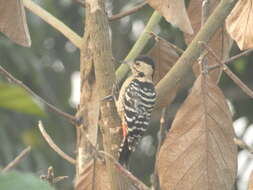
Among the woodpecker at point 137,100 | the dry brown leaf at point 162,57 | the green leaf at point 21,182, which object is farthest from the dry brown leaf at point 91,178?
the green leaf at point 21,182

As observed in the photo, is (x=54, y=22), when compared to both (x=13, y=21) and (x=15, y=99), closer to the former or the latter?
(x=15, y=99)

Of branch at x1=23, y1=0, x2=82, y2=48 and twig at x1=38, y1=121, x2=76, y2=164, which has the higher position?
branch at x1=23, y1=0, x2=82, y2=48

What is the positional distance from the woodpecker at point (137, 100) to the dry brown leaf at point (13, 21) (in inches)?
60.4

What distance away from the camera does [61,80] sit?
5816 mm

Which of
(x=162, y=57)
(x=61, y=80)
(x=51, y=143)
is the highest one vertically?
(x=162, y=57)

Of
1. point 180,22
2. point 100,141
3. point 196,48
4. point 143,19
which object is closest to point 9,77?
point 180,22

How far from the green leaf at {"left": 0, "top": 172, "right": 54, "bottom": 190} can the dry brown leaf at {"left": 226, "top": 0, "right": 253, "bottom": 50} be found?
97 centimetres

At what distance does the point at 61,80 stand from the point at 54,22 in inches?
121

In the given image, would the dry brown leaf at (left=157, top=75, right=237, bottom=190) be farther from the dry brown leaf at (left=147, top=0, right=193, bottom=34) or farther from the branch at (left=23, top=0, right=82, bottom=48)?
the branch at (left=23, top=0, right=82, bottom=48)

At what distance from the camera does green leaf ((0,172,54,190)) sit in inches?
42.6

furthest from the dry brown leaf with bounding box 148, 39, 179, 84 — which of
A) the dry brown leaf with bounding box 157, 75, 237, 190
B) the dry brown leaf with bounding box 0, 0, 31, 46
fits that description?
the dry brown leaf with bounding box 0, 0, 31, 46

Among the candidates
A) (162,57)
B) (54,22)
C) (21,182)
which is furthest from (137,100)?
(21,182)

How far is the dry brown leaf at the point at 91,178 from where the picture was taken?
8.14ft

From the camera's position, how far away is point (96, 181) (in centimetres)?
251
